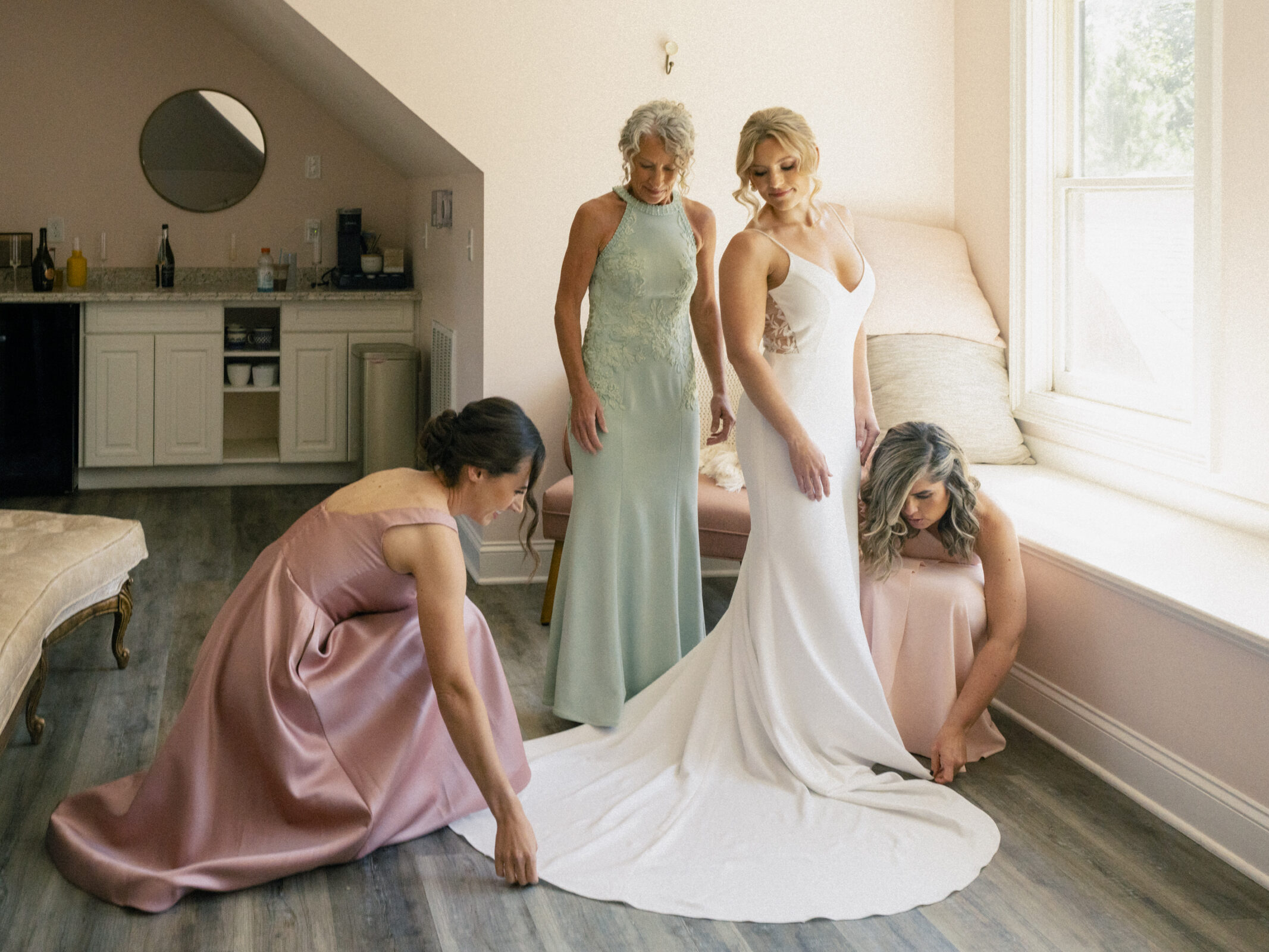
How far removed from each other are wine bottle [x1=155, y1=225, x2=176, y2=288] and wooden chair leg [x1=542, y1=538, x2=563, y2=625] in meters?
3.32

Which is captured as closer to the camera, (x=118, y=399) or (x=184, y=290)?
(x=118, y=399)

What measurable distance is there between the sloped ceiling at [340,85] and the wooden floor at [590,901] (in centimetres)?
234

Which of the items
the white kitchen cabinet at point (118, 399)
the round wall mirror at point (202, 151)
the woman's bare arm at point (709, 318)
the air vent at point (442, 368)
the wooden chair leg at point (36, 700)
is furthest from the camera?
the round wall mirror at point (202, 151)

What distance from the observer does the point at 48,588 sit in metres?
2.89

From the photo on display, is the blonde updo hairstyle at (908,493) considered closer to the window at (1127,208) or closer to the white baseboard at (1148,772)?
the white baseboard at (1148,772)

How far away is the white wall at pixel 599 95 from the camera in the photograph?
166 inches

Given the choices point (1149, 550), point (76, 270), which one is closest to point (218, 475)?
point (76, 270)

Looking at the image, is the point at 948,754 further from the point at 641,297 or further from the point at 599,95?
the point at 599,95

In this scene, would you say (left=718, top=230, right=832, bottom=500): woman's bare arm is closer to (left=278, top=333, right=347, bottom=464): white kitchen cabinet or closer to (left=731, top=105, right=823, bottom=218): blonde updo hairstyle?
(left=731, top=105, right=823, bottom=218): blonde updo hairstyle

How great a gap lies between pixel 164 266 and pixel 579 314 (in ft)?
13.1

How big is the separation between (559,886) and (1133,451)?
2.27 m

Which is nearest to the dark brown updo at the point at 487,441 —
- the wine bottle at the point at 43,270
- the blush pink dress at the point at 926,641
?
the blush pink dress at the point at 926,641

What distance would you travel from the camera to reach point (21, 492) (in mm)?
5762

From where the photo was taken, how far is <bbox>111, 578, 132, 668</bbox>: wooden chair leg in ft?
11.4
